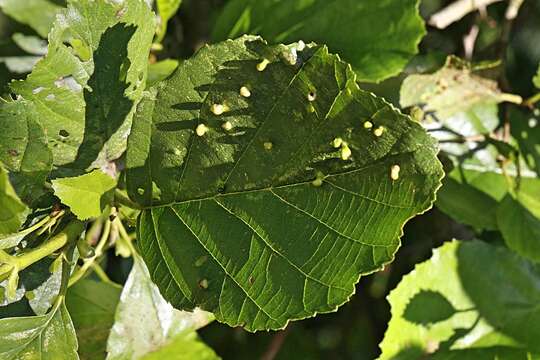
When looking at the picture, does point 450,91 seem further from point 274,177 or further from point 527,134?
point 274,177

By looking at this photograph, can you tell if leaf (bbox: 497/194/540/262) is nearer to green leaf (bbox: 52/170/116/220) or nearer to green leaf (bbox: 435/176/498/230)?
green leaf (bbox: 435/176/498/230)

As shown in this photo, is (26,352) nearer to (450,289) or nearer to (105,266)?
(105,266)

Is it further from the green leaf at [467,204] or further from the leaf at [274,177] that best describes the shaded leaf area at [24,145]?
the green leaf at [467,204]

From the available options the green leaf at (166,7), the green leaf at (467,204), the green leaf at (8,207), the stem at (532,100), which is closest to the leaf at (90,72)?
the green leaf at (8,207)

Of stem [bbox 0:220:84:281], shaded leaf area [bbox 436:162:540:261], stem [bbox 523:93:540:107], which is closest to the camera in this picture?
stem [bbox 0:220:84:281]

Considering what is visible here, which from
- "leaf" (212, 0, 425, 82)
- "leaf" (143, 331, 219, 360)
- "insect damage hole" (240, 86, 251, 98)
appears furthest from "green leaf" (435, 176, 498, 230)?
"insect damage hole" (240, 86, 251, 98)

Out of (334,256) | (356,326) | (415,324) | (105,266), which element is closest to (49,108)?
(334,256)
